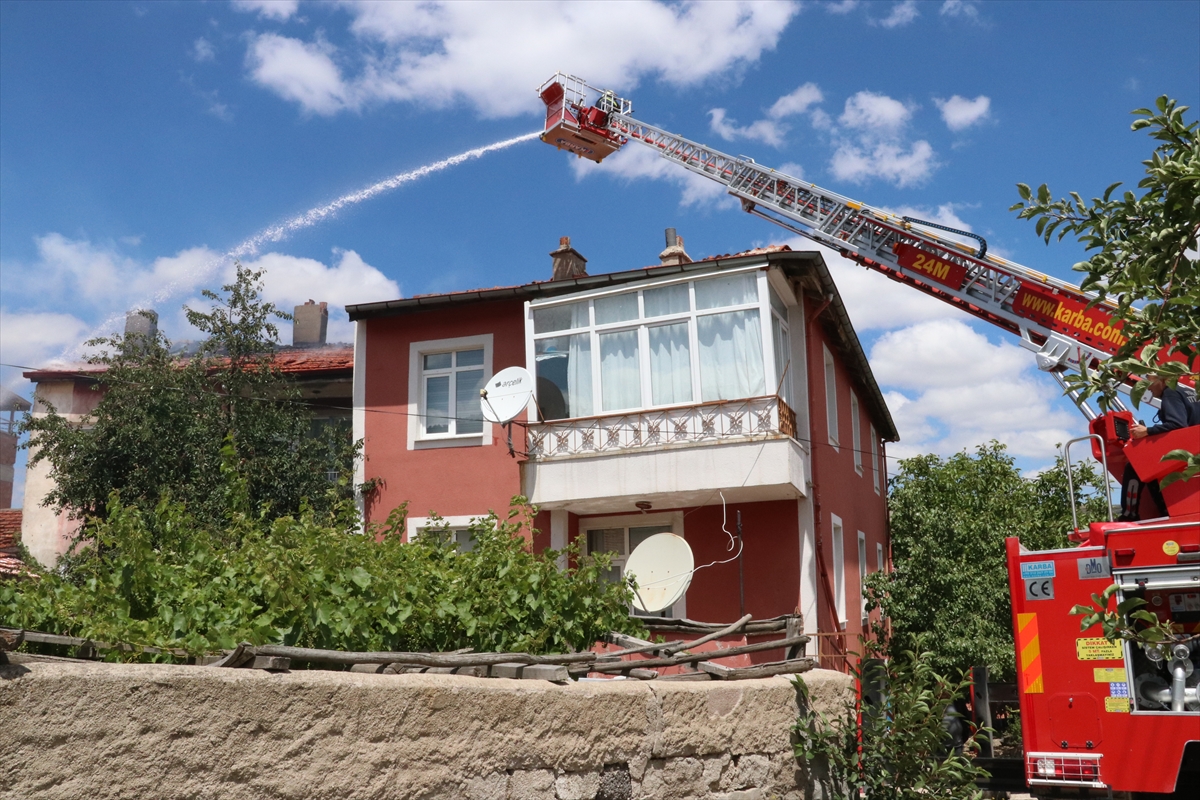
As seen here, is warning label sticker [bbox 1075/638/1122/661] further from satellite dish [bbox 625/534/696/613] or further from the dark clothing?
satellite dish [bbox 625/534/696/613]

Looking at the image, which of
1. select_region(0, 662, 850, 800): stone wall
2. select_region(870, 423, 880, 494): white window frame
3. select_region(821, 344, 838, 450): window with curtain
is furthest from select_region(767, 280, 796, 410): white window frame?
select_region(0, 662, 850, 800): stone wall

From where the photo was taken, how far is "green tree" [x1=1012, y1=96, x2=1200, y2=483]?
2.97 metres

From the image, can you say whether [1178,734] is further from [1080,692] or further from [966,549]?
[966,549]

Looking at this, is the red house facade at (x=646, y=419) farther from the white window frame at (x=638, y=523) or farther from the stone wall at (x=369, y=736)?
the stone wall at (x=369, y=736)

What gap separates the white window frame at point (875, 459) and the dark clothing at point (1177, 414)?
14689mm

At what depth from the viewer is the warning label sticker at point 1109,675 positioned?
672cm

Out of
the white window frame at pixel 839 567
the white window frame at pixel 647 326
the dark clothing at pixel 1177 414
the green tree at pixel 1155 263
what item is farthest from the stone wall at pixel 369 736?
the white window frame at pixel 839 567

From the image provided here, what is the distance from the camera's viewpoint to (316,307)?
979 inches

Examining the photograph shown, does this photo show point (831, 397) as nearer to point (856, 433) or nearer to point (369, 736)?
point (856, 433)

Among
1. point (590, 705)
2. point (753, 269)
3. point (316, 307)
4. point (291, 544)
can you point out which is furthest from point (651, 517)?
point (316, 307)

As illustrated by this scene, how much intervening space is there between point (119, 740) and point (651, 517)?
1203 centimetres

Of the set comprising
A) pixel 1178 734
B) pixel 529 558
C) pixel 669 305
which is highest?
pixel 669 305

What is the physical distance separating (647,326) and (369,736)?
10866 millimetres

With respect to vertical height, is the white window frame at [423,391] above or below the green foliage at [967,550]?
above
